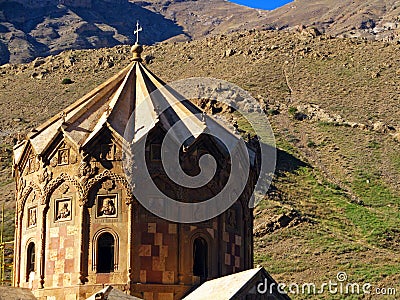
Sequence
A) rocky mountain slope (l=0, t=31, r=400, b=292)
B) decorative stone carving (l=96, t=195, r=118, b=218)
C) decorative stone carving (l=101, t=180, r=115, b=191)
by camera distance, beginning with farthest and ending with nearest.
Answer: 1. rocky mountain slope (l=0, t=31, r=400, b=292)
2. decorative stone carving (l=101, t=180, r=115, b=191)
3. decorative stone carving (l=96, t=195, r=118, b=218)

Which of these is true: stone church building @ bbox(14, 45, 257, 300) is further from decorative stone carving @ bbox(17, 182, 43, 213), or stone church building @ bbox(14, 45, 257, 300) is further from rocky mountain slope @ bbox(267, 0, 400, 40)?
rocky mountain slope @ bbox(267, 0, 400, 40)

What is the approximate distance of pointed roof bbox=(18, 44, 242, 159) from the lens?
23188 millimetres

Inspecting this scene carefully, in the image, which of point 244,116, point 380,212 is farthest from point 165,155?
point 244,116

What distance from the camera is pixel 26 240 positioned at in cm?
2380

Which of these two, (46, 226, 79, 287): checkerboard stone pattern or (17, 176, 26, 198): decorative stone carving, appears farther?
(17, 176, 26, 198): decorative stone carving

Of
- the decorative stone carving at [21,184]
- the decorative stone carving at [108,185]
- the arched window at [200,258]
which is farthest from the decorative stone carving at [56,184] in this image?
the arched window at [200,258]

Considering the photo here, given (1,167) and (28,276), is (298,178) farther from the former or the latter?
(28,276)

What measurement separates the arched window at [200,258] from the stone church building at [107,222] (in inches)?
0.9

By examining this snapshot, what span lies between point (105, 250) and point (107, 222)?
64cm

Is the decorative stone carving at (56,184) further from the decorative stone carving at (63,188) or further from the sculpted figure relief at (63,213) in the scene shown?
the sculpted figure relief at (63,213)

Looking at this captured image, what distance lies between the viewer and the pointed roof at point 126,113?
2319 cm

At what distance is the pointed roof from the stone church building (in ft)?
0.13

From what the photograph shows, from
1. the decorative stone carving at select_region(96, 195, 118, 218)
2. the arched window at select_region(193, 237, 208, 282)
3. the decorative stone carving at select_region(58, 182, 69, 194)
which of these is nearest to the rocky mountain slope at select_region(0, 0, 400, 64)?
the decorative stone carving at select_region(58, 182, 69, 194)

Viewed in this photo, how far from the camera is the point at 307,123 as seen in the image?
87312mm
